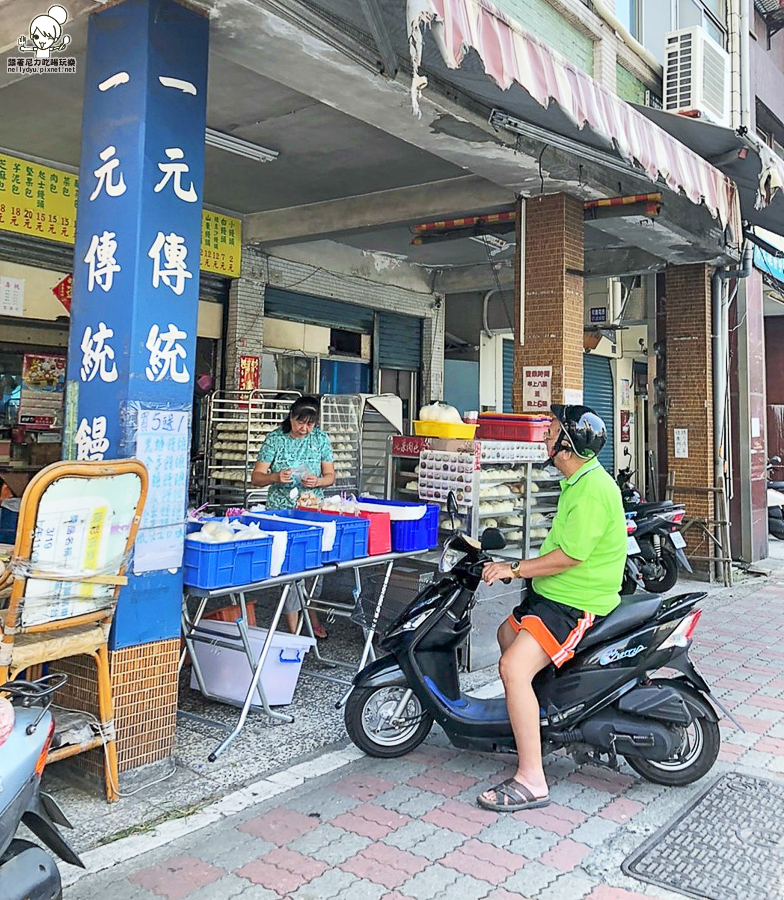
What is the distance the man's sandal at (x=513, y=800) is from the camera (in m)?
3.43

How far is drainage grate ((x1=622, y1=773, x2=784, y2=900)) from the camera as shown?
2.88 metres

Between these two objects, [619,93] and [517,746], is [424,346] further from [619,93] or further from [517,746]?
[517,746]

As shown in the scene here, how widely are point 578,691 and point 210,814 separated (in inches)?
68.2

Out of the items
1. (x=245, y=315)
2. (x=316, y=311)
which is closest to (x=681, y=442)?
(x=316, y=311)

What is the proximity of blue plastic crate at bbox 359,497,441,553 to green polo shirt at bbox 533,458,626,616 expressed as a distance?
147cm

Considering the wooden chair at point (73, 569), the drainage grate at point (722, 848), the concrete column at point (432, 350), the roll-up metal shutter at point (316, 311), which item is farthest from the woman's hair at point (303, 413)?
the concrete column at point (432, 350)

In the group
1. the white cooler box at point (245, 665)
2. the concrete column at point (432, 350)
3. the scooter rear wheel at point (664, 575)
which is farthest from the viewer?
the concrete column at point (432, 350)

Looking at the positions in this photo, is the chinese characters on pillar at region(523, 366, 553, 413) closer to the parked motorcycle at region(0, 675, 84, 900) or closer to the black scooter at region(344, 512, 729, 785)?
Answer: the black scooter at region(344, 512, 729, 785)

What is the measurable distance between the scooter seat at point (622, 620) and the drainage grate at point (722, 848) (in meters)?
0.82

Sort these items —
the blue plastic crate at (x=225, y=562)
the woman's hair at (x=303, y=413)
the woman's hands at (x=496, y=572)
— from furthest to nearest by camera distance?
the woman's hair at (x=303, y=413)
the blue plastic crate at (x=225, y=562)
the woman's hands at (x=496, y=572)

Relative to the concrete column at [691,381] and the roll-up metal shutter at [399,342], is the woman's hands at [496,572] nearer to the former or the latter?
the concrete column at [691,381]

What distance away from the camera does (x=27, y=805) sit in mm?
2303

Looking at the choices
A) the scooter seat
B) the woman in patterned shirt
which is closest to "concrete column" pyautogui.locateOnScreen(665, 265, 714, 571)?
the woman in patterned shirt

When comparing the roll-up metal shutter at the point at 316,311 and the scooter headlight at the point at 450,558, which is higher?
the roll-up metal shutter at the point at 316,311
